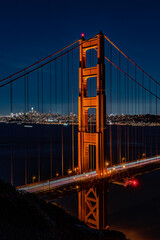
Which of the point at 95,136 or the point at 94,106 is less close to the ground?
the point at 94,106

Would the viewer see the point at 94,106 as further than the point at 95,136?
Yes

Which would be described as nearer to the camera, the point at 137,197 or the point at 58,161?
the point at 137,197

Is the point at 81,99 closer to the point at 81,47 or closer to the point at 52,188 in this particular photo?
the point at 81,47

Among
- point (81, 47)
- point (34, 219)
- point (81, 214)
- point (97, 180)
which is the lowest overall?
point (81, 214)

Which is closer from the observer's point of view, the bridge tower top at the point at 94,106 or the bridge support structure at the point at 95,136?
the bridge support structure at the point at 95,136

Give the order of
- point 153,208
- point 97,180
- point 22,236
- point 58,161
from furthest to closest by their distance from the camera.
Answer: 1. point 58,161
2. point 153,208
3. point 97,180
4. point 22,236

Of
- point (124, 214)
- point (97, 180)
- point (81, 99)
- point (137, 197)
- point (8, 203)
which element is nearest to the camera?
point (8, 203)

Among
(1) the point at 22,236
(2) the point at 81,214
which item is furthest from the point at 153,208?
(1) the point at 22,236

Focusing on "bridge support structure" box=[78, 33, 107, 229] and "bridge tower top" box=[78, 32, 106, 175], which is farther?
"bridge tower top" box=[78, 32, 106, 175]
